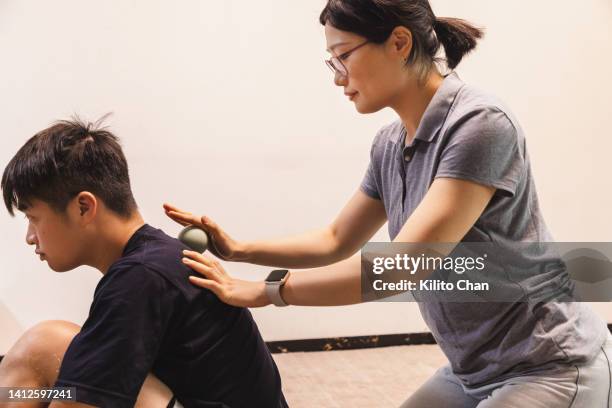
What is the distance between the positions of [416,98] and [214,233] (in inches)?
19.5

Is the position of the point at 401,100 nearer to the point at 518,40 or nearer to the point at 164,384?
the point at 164,384

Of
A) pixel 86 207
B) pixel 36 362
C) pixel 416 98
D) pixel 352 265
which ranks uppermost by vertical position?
pixel 416 98

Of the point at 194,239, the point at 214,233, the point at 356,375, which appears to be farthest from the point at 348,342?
the point at 194,239

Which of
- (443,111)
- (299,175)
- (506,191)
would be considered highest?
(443,111)

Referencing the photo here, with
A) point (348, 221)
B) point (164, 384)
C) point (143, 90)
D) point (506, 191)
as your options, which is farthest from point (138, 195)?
point (506, 191)

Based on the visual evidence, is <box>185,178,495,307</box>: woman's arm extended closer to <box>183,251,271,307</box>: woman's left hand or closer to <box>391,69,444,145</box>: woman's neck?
<box>183,251,271,307</box>: woman's left hand

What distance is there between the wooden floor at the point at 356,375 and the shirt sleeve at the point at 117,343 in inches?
56.6

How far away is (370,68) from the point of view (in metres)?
1.28

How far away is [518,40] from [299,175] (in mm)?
1184

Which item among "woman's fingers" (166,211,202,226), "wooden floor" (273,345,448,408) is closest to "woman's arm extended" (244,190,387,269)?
"woman's fingers" (166,211,202,226)

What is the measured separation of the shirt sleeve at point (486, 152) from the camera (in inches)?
45.0

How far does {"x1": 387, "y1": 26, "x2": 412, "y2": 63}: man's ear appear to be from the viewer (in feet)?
4.15

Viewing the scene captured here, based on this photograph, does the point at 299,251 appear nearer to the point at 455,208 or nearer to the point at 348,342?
the point at 455,208

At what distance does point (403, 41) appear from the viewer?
4.17 ft
